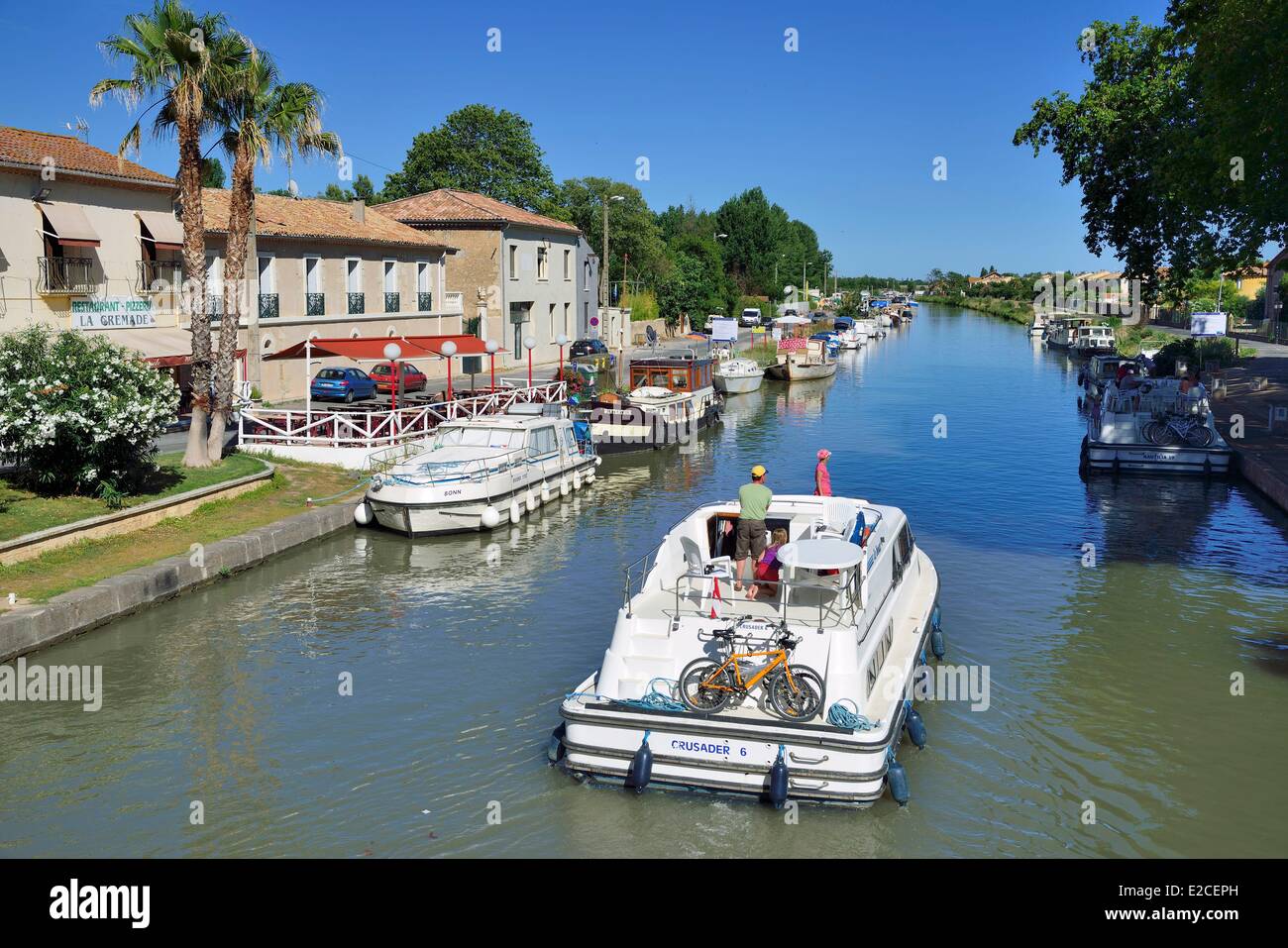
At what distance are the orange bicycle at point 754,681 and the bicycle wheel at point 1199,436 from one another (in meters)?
21.3

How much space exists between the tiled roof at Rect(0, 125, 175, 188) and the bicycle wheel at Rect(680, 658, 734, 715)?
2197 cm

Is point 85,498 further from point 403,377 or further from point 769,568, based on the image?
point 403,377

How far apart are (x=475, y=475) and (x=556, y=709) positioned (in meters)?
9.92

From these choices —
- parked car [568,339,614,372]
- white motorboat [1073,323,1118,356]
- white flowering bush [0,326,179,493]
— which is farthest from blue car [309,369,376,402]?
white motorboat [1073,323,1118,356]

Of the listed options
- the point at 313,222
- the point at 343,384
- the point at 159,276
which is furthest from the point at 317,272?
the point at 159,276

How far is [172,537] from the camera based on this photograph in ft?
60.7

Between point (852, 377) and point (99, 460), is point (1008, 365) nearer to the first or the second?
point (852, 377)

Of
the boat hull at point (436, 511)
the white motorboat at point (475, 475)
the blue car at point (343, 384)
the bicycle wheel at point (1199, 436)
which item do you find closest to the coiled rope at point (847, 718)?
the white motorboat at point (475, 475)

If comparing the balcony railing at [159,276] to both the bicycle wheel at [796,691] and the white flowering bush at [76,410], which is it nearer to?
the white flowering bush at [76,410]

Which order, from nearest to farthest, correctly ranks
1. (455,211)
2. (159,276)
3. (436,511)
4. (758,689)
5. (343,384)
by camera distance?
(758,689) → (436,511) → (159,276) → (343,384) → (455,211)
